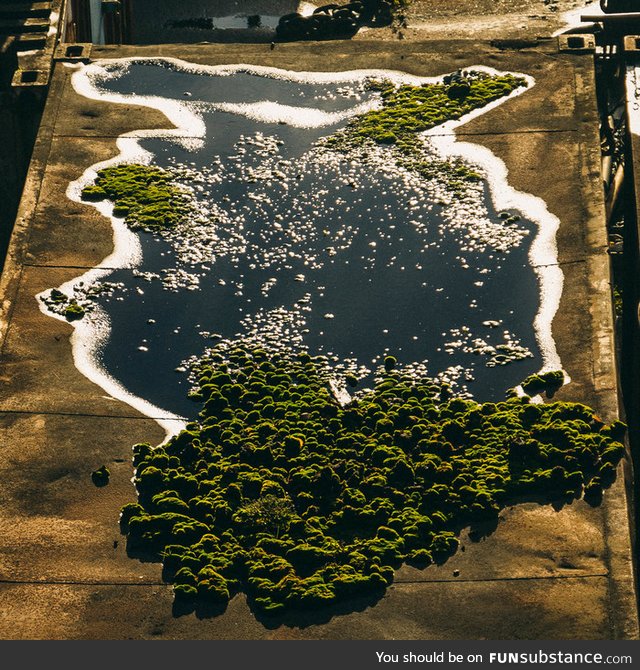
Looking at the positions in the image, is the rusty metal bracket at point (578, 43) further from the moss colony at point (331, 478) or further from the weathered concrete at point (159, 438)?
the moss colony at point (331, 478)

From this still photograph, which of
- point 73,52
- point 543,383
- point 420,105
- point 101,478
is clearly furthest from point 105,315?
point 73,52

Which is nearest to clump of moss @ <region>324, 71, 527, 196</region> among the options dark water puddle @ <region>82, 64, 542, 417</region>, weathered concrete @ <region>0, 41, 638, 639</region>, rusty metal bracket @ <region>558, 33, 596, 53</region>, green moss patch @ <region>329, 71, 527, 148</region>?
green moss patch @ <region>329, 71, 527, 148</region>

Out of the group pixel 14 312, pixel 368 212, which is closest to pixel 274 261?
pixel 368 212

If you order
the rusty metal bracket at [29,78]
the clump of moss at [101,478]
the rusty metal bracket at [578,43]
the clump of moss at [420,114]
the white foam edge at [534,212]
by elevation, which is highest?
the rusty metal bracket at [578,43]

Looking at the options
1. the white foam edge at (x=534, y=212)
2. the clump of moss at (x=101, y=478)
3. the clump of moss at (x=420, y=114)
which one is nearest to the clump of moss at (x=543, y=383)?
the white foam edge at (x=534, y=212)

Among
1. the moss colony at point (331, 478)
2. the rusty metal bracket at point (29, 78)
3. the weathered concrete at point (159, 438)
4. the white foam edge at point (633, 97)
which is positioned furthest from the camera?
the rusty metal bracket at point (29, 78)

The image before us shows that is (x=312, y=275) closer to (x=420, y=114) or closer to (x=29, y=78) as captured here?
(x=420, y=114)
